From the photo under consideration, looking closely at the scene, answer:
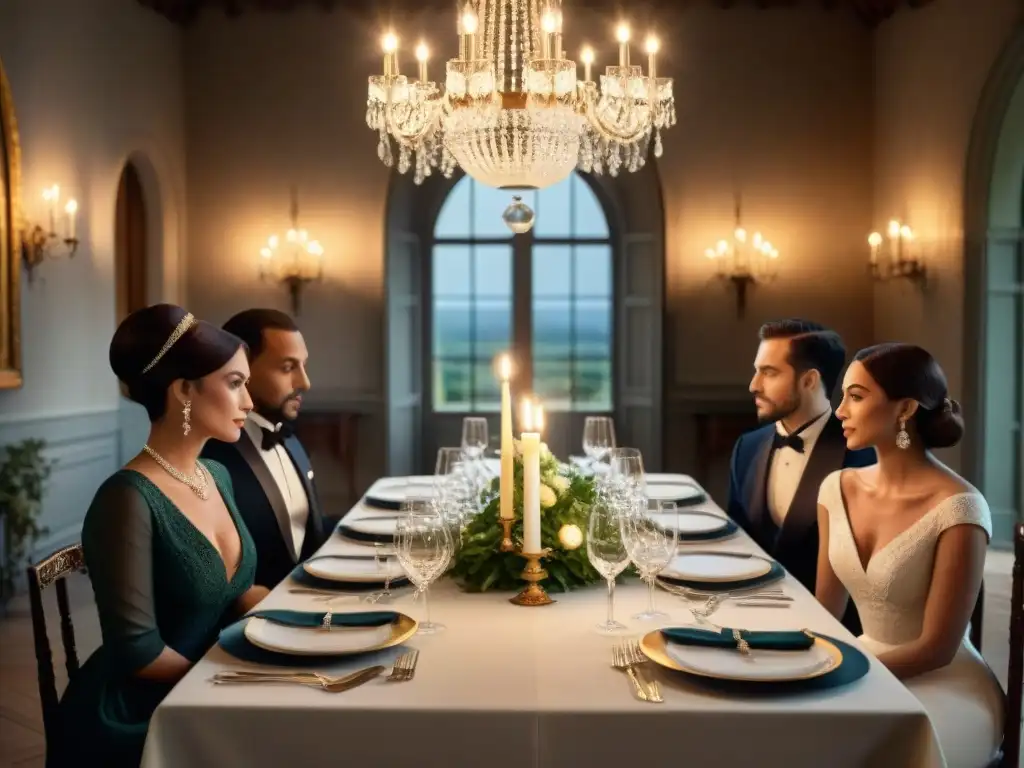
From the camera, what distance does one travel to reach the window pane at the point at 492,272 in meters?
7.92

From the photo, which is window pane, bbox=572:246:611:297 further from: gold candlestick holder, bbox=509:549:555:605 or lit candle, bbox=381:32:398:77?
gold candlestick holder, bbox=509:549:555:605

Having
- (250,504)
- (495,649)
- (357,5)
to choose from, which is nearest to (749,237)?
(357,5)

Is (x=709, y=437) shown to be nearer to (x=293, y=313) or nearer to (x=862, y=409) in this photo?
(x=293, y=313)

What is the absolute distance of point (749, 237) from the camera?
7.32 meters

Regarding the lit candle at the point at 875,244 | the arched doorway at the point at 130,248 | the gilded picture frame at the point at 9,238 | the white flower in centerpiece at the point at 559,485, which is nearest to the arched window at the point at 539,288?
the lit candle at the point at 875,244

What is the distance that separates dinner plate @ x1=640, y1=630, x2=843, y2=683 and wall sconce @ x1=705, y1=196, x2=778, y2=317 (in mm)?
5667

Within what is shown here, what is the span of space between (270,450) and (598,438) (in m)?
1.10

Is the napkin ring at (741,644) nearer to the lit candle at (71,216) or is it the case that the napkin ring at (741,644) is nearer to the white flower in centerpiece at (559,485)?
the white flower in centerpiece at (559,485)

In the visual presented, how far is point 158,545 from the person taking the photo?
195 cm

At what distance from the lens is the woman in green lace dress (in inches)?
72.4

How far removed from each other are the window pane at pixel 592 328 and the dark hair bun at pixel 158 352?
5.98 meters

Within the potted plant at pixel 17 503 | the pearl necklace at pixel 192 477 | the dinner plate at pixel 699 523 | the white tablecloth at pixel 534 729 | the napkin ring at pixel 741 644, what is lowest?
the potted plant at pixel 17 503

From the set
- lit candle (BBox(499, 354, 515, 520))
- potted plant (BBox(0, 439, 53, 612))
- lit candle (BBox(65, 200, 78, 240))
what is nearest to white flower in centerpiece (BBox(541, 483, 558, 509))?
lit candle (BBox(499, 354, 515, 520))

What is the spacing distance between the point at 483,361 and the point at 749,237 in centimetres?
216
